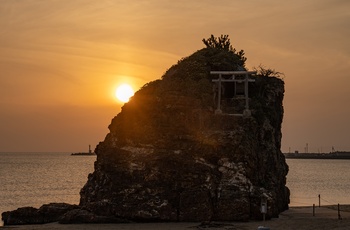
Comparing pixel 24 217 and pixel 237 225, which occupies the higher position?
pixel 237 225

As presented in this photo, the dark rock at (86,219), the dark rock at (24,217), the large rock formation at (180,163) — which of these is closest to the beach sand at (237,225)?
the dark rock at (86,219)

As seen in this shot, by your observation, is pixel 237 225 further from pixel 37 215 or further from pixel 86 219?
pixel 37 215

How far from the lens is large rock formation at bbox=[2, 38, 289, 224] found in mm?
39625

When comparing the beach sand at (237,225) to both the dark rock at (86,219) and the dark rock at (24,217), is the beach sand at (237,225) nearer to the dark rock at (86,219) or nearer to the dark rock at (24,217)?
the dark rock at (86,219)

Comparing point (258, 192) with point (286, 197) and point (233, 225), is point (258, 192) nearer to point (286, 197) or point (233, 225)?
point (233, 225)

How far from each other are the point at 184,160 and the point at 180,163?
33 cm

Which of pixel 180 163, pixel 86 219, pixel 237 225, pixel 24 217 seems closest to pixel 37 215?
pixel 24 217

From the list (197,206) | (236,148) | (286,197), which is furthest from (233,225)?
(286,197)

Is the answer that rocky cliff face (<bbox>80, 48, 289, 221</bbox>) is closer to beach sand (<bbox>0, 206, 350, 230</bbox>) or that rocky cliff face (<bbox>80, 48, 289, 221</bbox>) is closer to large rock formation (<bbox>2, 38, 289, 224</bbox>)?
large rock formation (<bbox>2, 38, 289, 224</bbox>)

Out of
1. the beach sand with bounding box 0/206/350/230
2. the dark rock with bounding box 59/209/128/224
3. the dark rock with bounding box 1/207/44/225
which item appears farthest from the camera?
the dark rock with bounding box 1/207/44/225

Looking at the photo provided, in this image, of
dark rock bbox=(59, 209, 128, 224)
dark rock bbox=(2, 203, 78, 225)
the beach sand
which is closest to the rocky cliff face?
dark rock bbox=(59, 209, 128, 224)

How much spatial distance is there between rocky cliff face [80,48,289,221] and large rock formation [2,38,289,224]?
2.6 inches

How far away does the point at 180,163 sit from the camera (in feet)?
134

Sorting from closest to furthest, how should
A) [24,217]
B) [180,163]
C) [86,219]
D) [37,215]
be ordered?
[86,219] < [180,163] < [37,215] < [24,217]
